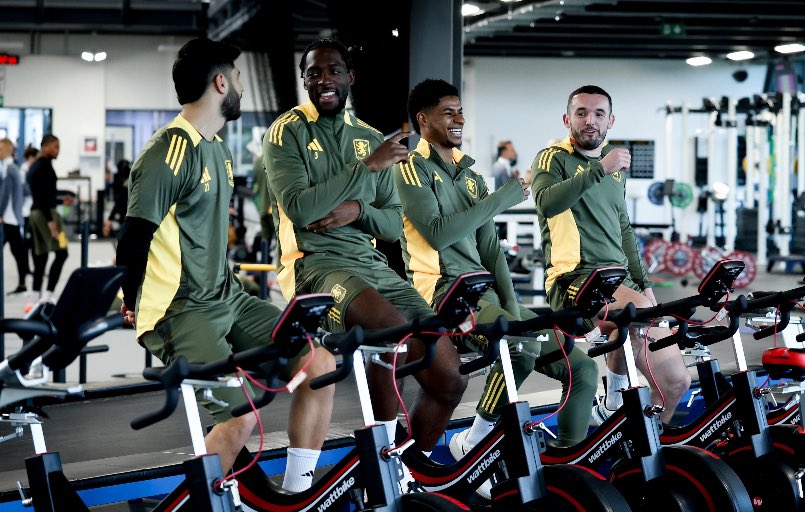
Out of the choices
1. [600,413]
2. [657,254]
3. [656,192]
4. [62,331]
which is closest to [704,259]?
[657,254]

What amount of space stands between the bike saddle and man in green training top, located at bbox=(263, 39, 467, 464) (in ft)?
4.11

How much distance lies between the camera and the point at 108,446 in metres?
4.69

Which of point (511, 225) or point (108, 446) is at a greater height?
point (511, 225)

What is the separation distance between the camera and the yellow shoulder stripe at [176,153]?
2.91 m

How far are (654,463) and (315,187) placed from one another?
1.31 metres

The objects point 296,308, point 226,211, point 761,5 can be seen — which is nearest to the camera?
point 296,308

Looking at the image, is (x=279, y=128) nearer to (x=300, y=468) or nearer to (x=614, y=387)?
(x=300, y=468)

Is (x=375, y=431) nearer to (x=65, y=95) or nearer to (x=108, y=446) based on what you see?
(x=108, y=446)

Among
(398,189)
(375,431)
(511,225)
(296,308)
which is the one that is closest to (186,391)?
(296,308)

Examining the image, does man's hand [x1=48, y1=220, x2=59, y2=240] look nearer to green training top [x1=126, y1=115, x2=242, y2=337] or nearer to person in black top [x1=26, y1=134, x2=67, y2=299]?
person in black top [x1=26, y1=134, x2=67, y2=299]

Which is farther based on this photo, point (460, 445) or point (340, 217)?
point (460, 445)

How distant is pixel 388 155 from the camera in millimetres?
3260

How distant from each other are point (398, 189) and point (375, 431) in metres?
1.31

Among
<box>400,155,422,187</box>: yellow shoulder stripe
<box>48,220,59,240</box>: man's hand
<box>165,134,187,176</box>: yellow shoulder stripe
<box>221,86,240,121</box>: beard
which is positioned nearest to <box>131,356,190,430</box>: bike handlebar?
<box>165,134,187,176</box>: yellow shoulder stripe
